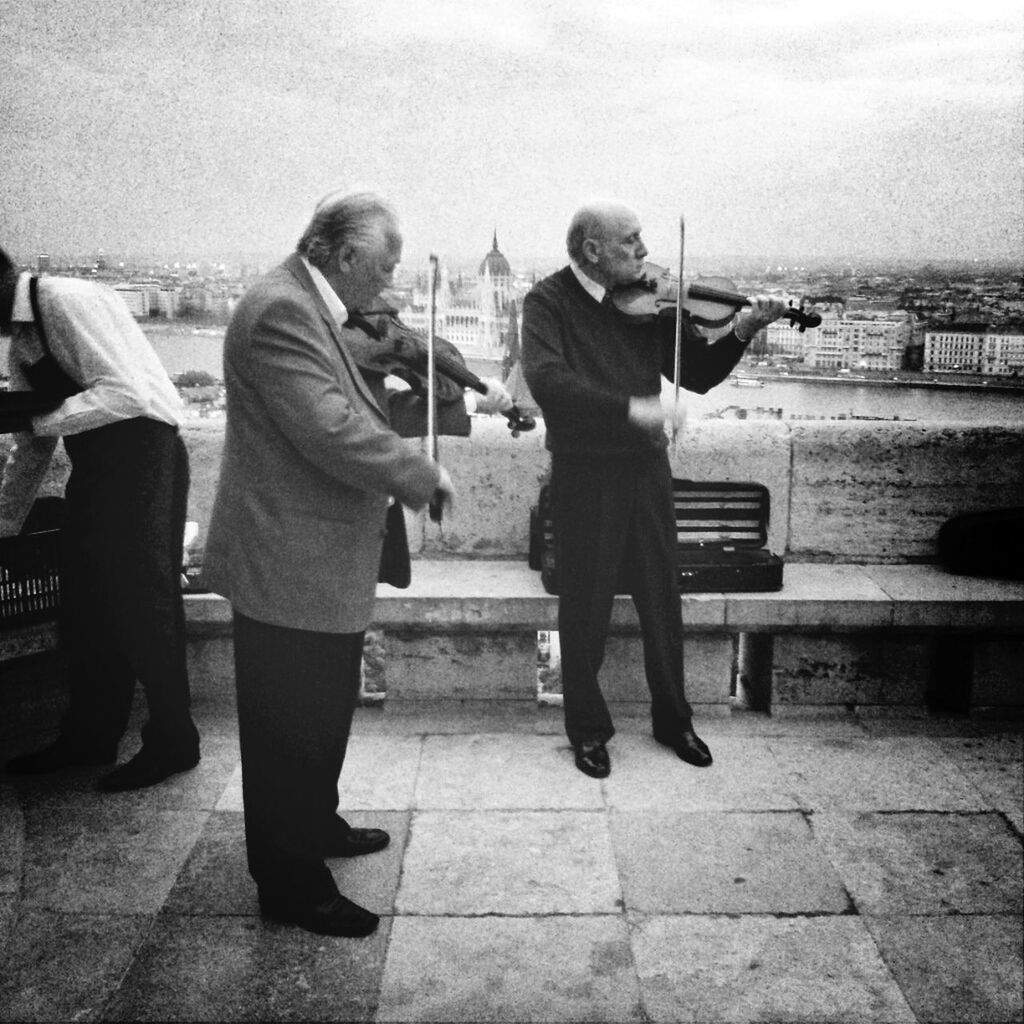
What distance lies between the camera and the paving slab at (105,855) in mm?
2354

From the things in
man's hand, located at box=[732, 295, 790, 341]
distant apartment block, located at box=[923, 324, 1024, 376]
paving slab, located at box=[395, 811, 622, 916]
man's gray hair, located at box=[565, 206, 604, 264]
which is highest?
man's gray hair, located at box=[565, 206, 604, 264]

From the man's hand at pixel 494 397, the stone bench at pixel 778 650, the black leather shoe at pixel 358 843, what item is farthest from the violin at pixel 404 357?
the black leather shoe at pixel 358 843

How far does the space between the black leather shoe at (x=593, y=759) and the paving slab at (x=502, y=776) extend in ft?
0.08

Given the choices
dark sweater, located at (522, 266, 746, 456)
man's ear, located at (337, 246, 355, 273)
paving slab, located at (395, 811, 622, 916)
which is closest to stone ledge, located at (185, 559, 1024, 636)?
dark sweater, located at (522, 266, 746, 456)

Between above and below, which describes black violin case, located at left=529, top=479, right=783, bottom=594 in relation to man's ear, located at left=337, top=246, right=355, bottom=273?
below

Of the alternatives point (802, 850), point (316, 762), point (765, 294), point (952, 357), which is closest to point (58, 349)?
point (316, 762)

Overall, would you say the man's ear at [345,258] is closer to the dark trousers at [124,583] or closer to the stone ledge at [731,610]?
the dark trousers at [124,583]

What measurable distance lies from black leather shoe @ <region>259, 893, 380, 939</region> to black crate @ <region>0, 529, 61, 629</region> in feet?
4.68

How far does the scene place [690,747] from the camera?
124 inches

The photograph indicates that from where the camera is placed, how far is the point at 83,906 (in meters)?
2.32

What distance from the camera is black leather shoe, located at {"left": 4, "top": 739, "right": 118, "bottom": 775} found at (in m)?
2.94

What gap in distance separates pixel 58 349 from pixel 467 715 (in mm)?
1767

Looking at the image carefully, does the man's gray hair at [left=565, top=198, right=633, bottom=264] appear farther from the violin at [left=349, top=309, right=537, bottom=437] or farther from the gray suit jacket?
the gray suit jacket

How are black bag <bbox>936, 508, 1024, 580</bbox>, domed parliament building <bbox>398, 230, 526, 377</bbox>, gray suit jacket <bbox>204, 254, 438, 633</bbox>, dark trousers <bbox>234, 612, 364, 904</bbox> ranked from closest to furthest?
gray suit jacket <bbox>204, 254, 438, 633</bbox>
dark trousers <bbox>234, 612, 364, 904</bbox>
domed parliament building <bbox>398, 230, 526, 377</bbox>
black bag <bbox>936, 508, 1024, 580</bbox>
